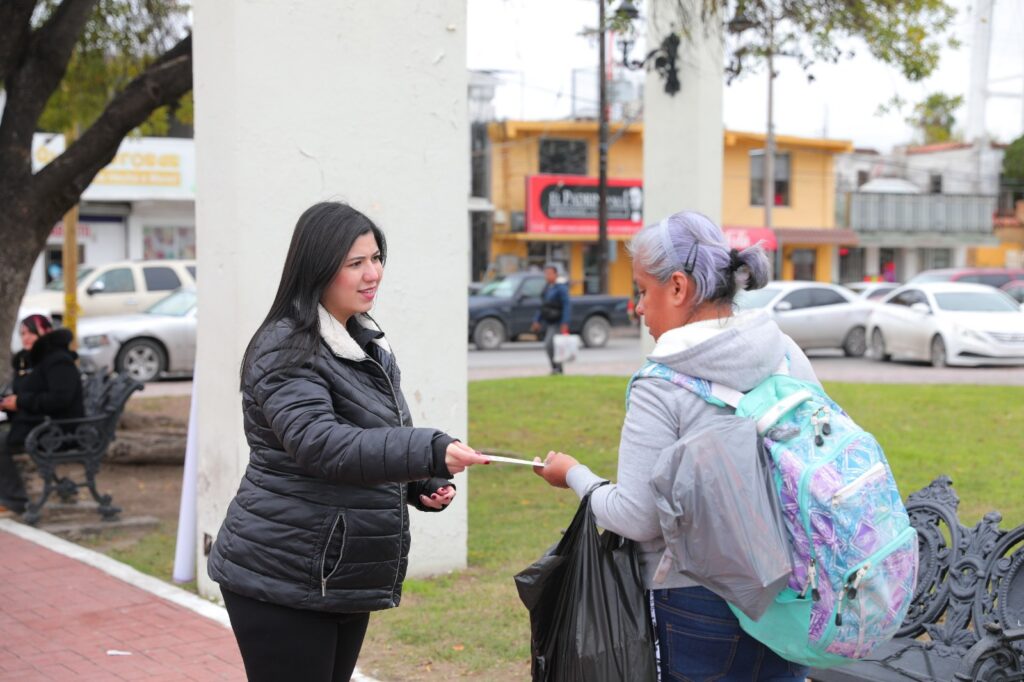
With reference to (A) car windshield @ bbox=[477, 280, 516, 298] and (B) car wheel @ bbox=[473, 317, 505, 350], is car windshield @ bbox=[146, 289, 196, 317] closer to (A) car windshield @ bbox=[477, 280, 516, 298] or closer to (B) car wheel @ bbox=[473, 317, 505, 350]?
(B) car wheel @ bbox=[473, 317, 505, 350]

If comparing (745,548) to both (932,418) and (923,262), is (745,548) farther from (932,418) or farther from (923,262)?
(923,262)

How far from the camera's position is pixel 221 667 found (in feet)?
17.7

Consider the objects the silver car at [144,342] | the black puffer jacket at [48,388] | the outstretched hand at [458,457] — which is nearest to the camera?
the outstretched hand at [458,457]

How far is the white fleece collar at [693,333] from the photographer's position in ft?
8.99

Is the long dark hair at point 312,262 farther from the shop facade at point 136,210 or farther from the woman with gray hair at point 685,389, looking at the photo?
the shop facade at point 136,210

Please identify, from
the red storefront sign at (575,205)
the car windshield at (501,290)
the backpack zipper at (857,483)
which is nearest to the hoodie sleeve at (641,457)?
the backpack zipper at (857,483)

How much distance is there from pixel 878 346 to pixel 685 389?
21.4 m

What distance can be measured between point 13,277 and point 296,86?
5.13 metres

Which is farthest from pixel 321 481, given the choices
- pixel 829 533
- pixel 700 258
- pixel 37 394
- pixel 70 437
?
pixel 37 394

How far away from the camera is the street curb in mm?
6262

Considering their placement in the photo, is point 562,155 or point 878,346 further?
point 562,155

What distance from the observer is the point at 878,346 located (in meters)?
23.0

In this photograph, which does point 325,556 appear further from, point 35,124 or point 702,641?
point 35,124

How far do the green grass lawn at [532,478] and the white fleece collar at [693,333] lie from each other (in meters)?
2.87
